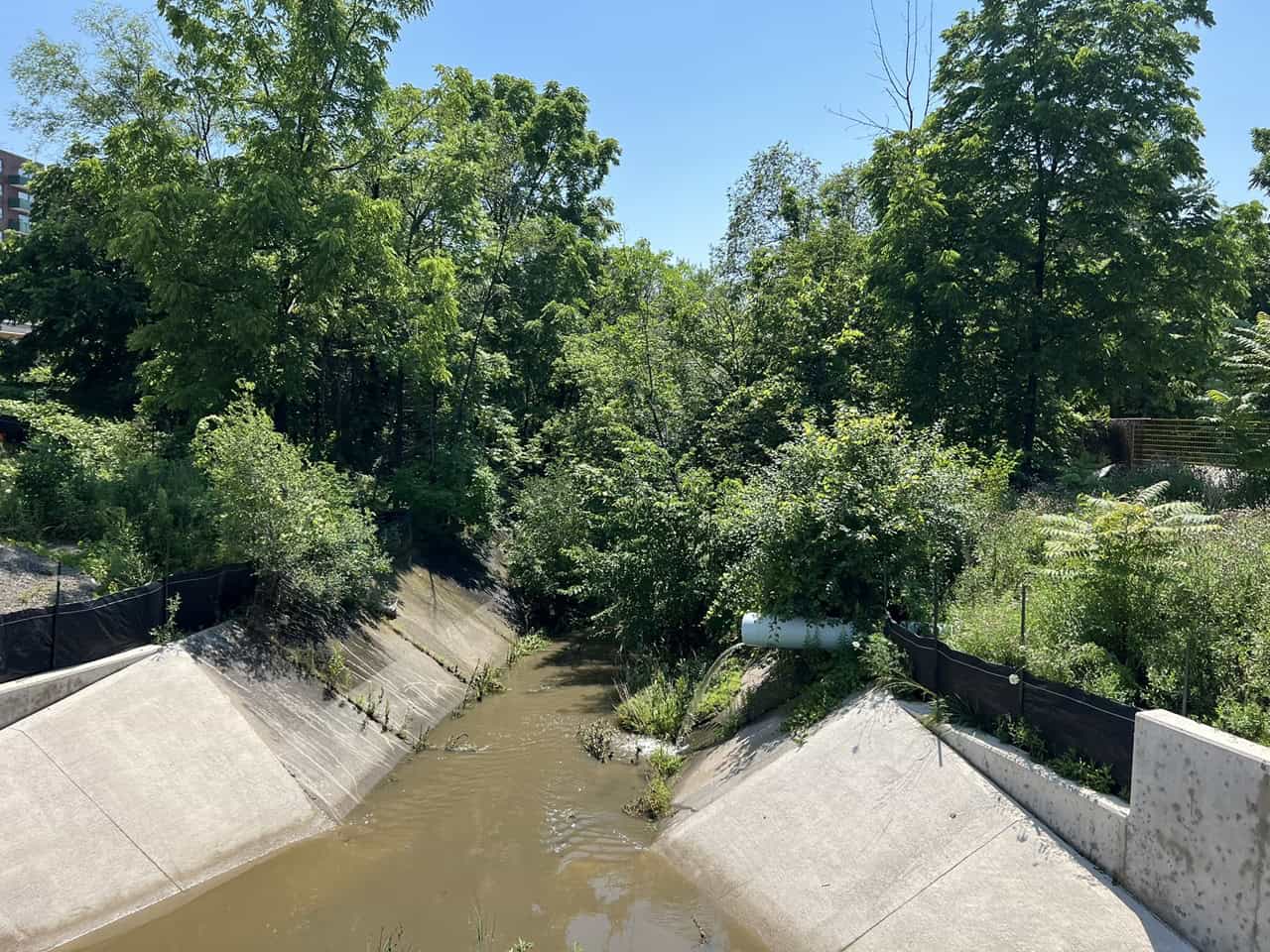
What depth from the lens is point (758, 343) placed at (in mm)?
21406

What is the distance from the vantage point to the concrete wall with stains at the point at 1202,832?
572cm

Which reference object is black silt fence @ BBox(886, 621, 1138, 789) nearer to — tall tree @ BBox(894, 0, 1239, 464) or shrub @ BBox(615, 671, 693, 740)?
shrub @ BBox(615, 671, 693, 740)

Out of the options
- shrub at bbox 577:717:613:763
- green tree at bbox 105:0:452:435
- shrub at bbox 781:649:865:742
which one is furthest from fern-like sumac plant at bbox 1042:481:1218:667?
green tree at bbox 105:0:452:435

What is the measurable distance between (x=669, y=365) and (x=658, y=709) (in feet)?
35.6

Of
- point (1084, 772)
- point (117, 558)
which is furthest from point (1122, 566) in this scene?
point (117, 558)

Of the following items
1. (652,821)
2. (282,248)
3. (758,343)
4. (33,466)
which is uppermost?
(282,248)

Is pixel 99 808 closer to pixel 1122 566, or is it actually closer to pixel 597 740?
pixel 597 740

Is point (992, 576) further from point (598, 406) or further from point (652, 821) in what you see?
point (598, 406)

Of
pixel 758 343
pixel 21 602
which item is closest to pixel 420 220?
pixel 758 343

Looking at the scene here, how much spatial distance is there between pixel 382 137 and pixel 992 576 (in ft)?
49.7

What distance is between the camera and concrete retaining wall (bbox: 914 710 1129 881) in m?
6.78

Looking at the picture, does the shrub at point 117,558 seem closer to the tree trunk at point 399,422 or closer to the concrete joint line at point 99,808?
the concrete joint line at point 99,808

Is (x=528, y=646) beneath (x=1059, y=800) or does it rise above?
beneath

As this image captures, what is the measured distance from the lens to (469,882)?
8.86 metres
